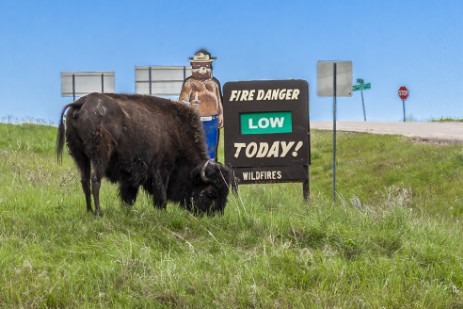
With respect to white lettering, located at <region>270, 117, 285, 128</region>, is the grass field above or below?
below

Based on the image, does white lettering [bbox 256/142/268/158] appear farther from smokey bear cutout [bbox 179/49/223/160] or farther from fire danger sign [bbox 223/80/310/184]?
smokey bear cutout [bbox 179/49/223/160]

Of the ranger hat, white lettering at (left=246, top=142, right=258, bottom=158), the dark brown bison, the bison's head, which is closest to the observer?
the dark brown bison

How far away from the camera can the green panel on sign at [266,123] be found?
13734 mm

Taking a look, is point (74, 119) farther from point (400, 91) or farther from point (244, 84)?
point (400, 91)

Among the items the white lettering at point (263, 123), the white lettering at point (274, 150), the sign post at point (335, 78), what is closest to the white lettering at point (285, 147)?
the white lettering at point (274, 150)

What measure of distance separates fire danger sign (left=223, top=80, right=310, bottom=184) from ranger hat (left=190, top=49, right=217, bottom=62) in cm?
259

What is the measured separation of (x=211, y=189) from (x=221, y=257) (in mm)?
→ 3329

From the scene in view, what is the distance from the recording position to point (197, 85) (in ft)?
52.3

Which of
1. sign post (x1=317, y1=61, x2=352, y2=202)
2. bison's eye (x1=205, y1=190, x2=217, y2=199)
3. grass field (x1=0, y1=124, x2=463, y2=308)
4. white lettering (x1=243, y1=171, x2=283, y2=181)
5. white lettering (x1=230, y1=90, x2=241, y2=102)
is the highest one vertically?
sign post (x1=317, y1=61, x2=352, y2=202)

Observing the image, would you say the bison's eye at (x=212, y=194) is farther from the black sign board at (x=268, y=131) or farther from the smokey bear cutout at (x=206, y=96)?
the smokey bear cutout at (x=206, y=96)

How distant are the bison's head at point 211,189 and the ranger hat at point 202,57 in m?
6.15

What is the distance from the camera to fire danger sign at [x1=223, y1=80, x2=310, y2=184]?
13.7 meters

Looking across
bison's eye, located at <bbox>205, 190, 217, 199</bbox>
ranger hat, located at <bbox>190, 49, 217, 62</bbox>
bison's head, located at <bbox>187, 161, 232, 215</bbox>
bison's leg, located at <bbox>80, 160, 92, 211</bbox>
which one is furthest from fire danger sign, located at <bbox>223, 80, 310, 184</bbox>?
bison's leg, located at <bbox>80, 160, 92, 211</bbox>

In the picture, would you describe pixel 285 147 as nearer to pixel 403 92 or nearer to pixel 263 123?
pixel 263 123
